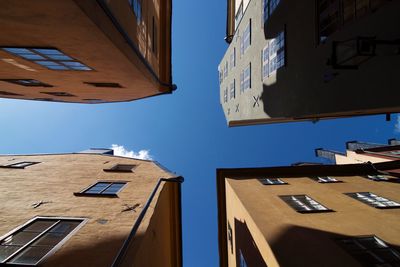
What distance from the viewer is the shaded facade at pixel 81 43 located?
Result: 5.75 m

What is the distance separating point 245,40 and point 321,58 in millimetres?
12868

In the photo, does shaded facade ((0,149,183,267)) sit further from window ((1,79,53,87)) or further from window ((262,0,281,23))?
window ((262,0,281,23))

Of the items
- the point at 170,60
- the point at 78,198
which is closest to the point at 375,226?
the point at 78,198

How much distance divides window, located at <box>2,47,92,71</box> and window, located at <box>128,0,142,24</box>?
8.76ft

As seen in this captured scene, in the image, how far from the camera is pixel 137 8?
1012 cm

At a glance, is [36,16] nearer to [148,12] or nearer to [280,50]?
[148,12]

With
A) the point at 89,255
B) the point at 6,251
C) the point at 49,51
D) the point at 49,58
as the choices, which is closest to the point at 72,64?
the point at 49,58

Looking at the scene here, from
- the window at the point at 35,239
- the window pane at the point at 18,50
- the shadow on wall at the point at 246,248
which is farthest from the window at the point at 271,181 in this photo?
the window pane at the point at 18,50

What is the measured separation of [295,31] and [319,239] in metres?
8.44

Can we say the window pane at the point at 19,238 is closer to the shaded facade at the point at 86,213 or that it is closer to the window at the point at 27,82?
the shaded facade at the point at 86,213

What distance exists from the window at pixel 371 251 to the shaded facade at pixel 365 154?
1559 centimetres

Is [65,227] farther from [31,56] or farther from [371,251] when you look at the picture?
[371,251]

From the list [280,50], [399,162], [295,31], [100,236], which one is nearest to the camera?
[100,236]

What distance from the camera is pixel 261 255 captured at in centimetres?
942
